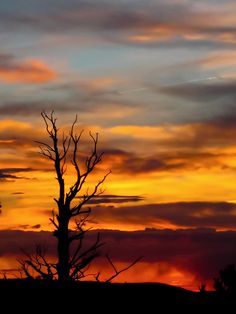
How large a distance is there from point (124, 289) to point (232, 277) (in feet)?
66.8

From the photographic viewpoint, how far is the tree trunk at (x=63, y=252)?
28.6m

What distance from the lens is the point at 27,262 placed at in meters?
29.2

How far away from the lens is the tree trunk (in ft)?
93.9

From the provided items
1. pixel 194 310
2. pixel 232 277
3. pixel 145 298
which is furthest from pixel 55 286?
pixel 232 277

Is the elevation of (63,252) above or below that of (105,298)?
above

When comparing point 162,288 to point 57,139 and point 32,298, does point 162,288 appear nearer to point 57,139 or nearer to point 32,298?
point 32,298

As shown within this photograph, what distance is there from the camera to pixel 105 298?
731 inches

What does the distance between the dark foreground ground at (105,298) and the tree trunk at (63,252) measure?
30.0 ft

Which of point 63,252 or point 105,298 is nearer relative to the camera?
point 105,298

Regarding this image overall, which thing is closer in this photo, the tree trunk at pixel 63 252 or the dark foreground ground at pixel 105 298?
the dark foreground ground at pixel 105 298

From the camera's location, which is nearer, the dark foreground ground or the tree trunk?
the dark foreground ground

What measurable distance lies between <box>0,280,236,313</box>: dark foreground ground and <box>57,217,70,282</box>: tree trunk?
30.0ft

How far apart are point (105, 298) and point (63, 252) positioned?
10.3m

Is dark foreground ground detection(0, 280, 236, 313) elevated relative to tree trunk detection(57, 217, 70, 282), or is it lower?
lower
